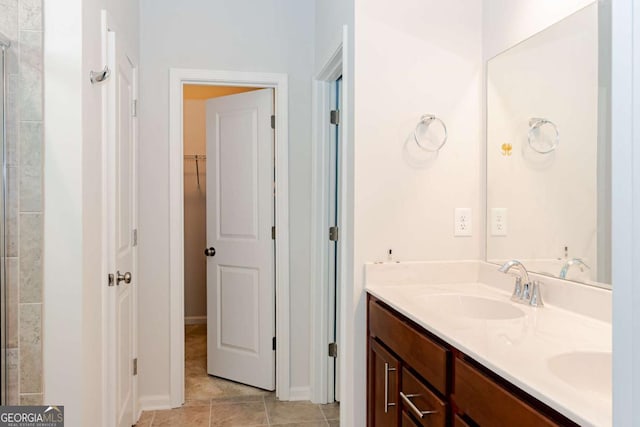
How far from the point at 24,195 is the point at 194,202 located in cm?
315

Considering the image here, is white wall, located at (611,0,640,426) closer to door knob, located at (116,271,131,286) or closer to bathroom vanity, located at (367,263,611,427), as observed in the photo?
bathroom vanity, located at (367,263,611,427)

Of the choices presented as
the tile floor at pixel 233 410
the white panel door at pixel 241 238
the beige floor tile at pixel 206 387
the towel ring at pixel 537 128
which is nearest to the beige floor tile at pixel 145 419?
the tile floor at pixel 233 410

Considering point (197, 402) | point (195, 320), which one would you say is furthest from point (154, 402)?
point (195, 320)

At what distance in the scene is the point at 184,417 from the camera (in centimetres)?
280

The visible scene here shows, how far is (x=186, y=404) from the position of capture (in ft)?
9.73

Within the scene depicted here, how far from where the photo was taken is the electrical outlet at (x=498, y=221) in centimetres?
204

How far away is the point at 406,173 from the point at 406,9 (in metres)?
0.72

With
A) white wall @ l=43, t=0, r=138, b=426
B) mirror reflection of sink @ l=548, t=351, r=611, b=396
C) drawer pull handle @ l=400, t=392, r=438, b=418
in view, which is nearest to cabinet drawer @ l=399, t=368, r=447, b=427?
drawer pull handle @ l=400, t=392, r=438, b=418

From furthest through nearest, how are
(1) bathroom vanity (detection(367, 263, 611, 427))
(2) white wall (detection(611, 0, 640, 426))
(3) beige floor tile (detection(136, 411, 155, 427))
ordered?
1. (3) beige floor tile (detection(136, 411, 155, 427))
2. (1) bathroom vanity (detection(367, 263, 611, 427))
3. (2) white wall (detection(611, 0, 640, 426))

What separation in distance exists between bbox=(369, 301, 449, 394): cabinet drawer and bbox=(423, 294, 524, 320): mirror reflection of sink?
0.16m

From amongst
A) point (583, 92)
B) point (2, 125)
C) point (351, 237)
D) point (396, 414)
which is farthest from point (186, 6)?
point (396, 414)

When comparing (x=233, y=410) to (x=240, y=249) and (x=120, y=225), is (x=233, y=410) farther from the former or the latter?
(x=120, y=225)

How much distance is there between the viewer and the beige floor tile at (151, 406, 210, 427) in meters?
2.71

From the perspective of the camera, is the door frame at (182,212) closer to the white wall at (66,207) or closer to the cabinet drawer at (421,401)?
the white wall at (66,207)
